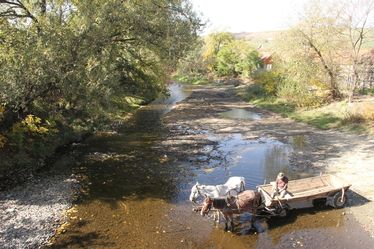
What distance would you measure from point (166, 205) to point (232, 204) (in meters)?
4.34

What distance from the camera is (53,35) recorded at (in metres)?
21.4

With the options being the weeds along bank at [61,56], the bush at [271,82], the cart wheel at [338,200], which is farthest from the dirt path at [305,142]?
the weeds along bank at [61,56]

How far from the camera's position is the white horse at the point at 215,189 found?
16.2m

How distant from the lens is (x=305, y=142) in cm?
3148

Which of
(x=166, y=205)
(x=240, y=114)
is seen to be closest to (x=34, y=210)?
(x=166, y=205)

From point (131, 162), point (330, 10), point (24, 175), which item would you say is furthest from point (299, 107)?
point (24, 175)

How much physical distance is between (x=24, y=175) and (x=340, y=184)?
1812 centimetres

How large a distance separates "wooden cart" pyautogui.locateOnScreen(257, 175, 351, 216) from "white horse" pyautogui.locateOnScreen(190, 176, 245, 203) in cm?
104

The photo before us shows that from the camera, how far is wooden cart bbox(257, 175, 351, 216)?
55.1 feet

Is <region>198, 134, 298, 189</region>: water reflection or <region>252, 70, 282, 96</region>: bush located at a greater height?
<region>252, 70, 282, 96</region>: bush

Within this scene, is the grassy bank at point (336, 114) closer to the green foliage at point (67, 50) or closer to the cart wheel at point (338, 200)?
the cart wheel at point (338, 200)

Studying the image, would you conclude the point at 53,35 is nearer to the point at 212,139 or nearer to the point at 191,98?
the point at 212,139

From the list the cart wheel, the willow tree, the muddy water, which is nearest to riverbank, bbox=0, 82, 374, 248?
the muddy water

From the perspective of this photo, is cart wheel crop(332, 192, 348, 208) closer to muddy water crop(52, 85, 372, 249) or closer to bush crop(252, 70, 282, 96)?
muddy water crop(52, 85, 372, 249)
